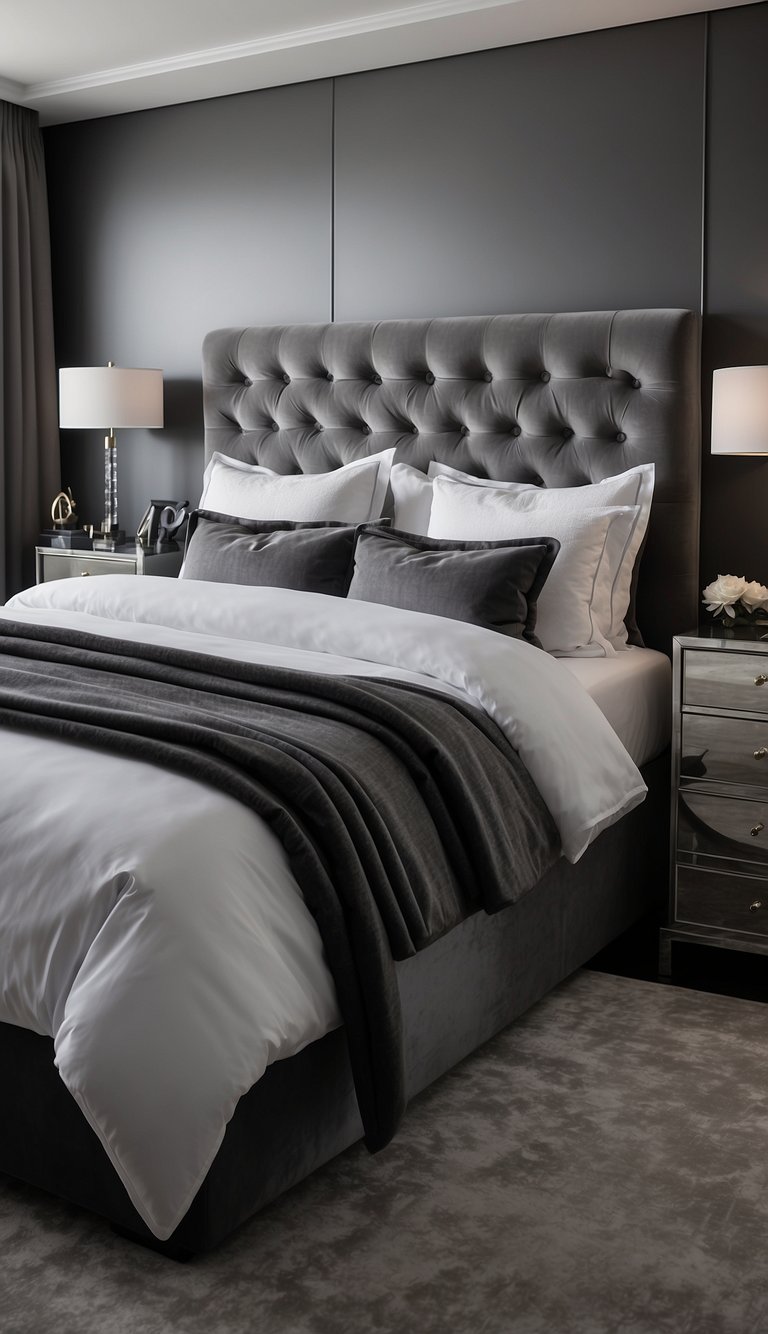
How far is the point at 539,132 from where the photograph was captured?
152 inches

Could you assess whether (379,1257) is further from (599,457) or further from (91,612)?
(599,457)

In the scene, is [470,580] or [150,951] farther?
[470,580]

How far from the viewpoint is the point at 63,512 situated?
16.1 ft

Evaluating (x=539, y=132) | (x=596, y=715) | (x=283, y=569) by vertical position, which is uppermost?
(x=539, y=132)

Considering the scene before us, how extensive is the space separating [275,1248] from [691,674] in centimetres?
174

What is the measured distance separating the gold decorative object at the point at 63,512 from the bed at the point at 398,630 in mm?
741

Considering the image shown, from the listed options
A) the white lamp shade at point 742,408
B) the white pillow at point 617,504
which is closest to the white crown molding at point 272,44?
the white lamp shade at point 742,408

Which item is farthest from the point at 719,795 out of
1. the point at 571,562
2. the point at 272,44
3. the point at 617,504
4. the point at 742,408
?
the point at 272,44

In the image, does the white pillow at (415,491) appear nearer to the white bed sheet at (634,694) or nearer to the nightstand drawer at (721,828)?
the white bed sheet at (634,694)

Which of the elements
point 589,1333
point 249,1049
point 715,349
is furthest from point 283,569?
point 589,1333

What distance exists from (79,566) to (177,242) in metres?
1.25

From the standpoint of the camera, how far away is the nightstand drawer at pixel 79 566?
4.49 m

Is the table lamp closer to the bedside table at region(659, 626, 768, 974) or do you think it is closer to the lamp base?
the lamp base

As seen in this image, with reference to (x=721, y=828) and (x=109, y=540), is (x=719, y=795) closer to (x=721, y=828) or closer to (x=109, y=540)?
(x=721, y=828)
